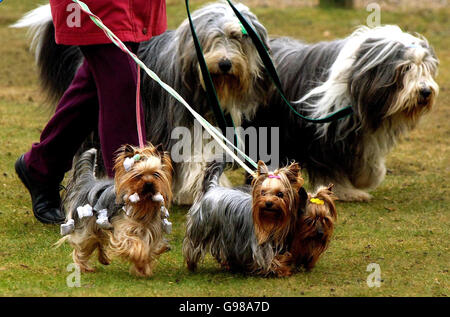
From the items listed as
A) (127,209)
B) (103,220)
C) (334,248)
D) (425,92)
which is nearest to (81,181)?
(103,220)

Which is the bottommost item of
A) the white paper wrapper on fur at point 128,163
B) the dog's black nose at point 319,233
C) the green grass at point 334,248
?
the green grass at point 334,248

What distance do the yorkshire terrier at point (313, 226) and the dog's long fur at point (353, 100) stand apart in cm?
191

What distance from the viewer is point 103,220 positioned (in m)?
4.12

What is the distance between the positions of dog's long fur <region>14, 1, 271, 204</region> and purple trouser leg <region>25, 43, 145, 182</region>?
2.14 feet

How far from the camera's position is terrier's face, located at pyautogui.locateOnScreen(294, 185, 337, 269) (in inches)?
166

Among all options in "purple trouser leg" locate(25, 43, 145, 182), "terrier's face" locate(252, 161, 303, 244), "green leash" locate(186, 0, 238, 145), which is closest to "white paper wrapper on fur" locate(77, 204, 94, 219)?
"purple trouser leg" locate(25, 43, 145, 182)

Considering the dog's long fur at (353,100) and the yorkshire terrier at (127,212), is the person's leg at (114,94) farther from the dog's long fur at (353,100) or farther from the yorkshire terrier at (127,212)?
the dog's long fur at (353,100)

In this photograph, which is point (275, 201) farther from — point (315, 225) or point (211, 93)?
point (211, 93)

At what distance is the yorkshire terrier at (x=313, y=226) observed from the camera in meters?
4.22

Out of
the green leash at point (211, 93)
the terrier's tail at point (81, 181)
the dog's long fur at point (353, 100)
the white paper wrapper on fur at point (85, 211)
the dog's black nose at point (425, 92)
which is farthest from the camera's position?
the dog's long fur at point (353, 100)

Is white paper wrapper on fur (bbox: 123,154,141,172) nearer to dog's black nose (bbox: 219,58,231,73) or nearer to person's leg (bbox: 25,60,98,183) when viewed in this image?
person's leg (bbox: 25,60,98,183)

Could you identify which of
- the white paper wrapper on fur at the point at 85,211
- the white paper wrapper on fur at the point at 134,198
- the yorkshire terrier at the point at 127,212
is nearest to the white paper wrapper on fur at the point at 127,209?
the yorkshire terrier at the point at 127,212

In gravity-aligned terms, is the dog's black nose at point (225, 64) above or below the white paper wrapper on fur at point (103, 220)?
above

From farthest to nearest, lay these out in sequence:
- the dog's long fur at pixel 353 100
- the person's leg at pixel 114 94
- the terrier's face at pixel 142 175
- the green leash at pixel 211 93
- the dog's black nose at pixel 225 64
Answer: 1. the dog's long fur at pixel 353 100
2. the dog's black nose at pixel 225 64
3. the green leash at pixel 211 93
4. the person's leg at pixel 114 94
5. the terrier's face at pixel 142 175
